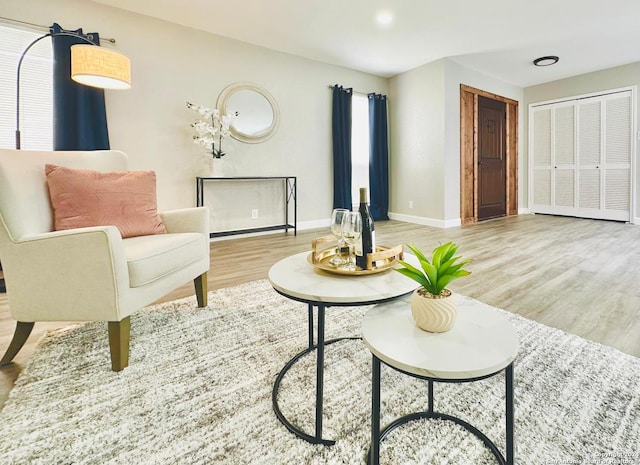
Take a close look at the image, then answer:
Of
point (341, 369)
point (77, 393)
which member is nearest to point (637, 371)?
point (341, 369)

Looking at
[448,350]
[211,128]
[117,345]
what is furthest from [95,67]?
[448,350]

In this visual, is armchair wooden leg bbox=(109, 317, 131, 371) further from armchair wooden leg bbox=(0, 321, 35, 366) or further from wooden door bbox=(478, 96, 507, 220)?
wooden door bbox=(478, 96, 507, 220)

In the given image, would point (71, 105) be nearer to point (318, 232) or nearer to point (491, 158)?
point (318, 232)

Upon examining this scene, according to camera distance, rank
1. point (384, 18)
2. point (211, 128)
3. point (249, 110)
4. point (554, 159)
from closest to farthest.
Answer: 1. point (384, 18)
2. point (211, 128)
3. point (249, 110)
4. point (554, 159)

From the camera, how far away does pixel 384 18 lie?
362 centimetres

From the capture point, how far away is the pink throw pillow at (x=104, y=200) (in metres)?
1.71

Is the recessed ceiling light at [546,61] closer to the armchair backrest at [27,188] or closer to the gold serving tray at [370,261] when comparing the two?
the gold serving tray at [370,261]

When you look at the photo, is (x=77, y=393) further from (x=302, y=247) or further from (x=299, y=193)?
(x=299, y=193)

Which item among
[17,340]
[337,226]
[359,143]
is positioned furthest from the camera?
[359,143]

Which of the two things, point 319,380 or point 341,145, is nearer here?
point 319,380

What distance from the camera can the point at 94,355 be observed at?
1.54 metres

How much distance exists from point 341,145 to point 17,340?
170 inches

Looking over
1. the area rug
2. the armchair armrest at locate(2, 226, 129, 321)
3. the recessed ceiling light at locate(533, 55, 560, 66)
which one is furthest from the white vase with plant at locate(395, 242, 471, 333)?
the recessed ceiling light at locate(533, 55, 560, 66)

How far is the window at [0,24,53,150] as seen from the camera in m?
3.05
